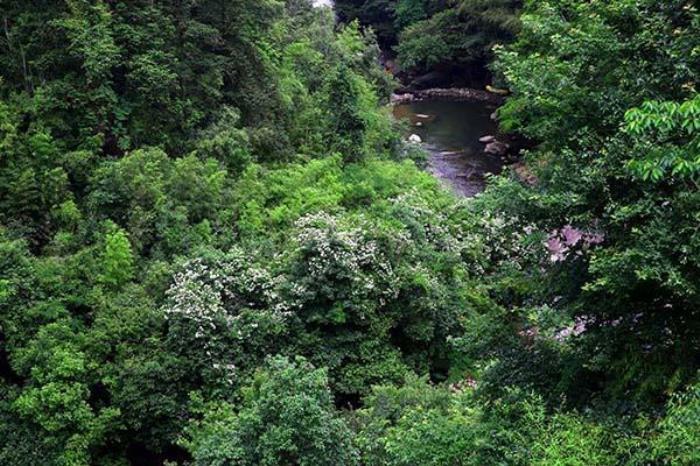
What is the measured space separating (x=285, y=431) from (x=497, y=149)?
24.6m

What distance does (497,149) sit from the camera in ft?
103

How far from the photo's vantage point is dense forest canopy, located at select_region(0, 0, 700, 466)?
704 cm

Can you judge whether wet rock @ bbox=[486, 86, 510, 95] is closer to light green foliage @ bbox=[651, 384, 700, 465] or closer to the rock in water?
the rock in water

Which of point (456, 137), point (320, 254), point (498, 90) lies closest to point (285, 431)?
point (320, 254)

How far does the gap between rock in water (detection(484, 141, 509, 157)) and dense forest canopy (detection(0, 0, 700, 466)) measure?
325 inches

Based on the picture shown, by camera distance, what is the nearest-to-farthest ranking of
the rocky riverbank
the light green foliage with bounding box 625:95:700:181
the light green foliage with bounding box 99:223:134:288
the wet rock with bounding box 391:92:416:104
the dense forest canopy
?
the light green foliage with bounding box 625:95:700:181
the dense forest canopy
the light green foliage with bounding box 99:223:134:288
the rocky riverbank
the wet rock with bounding box 391:92:416:104

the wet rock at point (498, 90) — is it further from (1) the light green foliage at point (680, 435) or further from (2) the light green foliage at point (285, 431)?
(1) the light green foliage at point (680, 435)

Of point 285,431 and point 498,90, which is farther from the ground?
point 498,90

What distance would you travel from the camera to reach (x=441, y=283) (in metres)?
15.1

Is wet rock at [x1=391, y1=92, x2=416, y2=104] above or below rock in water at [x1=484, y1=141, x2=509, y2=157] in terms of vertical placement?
above

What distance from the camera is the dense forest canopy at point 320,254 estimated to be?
7.04 meters

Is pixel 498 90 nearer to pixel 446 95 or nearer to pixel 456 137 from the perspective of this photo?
pixel 446 95

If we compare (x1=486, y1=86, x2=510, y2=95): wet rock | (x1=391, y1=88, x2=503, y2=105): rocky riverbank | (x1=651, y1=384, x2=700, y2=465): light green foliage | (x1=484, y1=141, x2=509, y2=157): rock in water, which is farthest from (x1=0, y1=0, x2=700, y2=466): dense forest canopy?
(x1=391, y1=88, x2=503, y2=105): rocky riverbank

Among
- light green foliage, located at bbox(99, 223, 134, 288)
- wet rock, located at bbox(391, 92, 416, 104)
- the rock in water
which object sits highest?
wet rock, located at bbox(391, 92, 416, 104)
